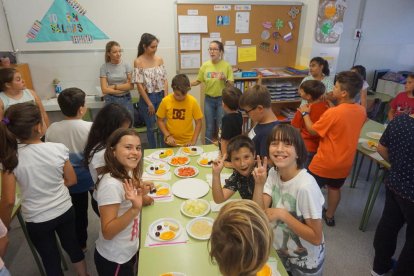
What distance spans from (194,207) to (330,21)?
→ 409 centimetres

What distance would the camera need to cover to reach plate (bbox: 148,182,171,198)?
1901 mm

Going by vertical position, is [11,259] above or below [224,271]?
below

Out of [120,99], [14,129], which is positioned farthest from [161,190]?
[120,99]

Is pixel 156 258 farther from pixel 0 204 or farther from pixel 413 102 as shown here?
pixel 413 102

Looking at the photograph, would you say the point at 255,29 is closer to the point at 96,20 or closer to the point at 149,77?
the point at 149,77

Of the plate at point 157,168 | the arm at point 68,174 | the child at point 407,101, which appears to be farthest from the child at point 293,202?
the child at point 407,101

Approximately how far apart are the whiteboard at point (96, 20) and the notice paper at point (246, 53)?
128 cm

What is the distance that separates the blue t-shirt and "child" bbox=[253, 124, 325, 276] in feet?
2.54

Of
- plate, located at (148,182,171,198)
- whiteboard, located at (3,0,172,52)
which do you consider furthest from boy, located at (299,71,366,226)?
whiteboard, located at (3,0,172,52)

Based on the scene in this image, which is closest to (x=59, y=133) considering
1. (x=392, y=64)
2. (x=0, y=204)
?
(x=0, y=204)

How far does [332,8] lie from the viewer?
439cm

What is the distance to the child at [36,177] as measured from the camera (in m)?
1.57

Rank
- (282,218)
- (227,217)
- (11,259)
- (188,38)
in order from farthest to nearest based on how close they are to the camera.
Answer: (188,38)
(11,259)
(282,218)
(227,217)

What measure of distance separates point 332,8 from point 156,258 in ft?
15.0
